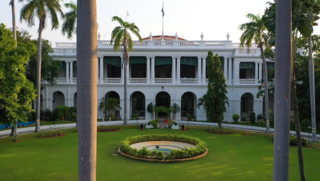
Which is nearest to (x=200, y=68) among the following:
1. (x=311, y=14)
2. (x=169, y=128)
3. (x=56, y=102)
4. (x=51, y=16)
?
(x=169, y=128)

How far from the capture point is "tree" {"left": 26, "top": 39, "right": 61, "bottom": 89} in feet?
82.8

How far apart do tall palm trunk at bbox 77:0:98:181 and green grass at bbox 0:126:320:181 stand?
529 cm

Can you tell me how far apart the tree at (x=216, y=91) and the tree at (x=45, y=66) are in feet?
59.3

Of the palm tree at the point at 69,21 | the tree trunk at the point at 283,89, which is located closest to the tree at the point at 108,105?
the palm tree at the point at 69,21

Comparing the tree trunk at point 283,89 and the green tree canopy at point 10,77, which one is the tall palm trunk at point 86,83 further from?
the green tree canopy at point 10,77

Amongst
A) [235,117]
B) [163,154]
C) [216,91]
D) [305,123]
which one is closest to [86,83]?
[163,154]

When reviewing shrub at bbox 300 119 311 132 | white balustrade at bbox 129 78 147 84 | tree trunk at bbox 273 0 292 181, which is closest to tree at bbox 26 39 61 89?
white balustrade at bbox 129 78 147 84

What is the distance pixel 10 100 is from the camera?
13.1 meters

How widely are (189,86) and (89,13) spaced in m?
26.2

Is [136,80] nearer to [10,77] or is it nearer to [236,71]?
[236,71]

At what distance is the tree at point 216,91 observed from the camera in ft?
67.0

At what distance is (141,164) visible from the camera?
10.8m

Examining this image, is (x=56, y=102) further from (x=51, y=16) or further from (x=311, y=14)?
(x=311, y=14)

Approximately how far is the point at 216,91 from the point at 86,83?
1784 cm
